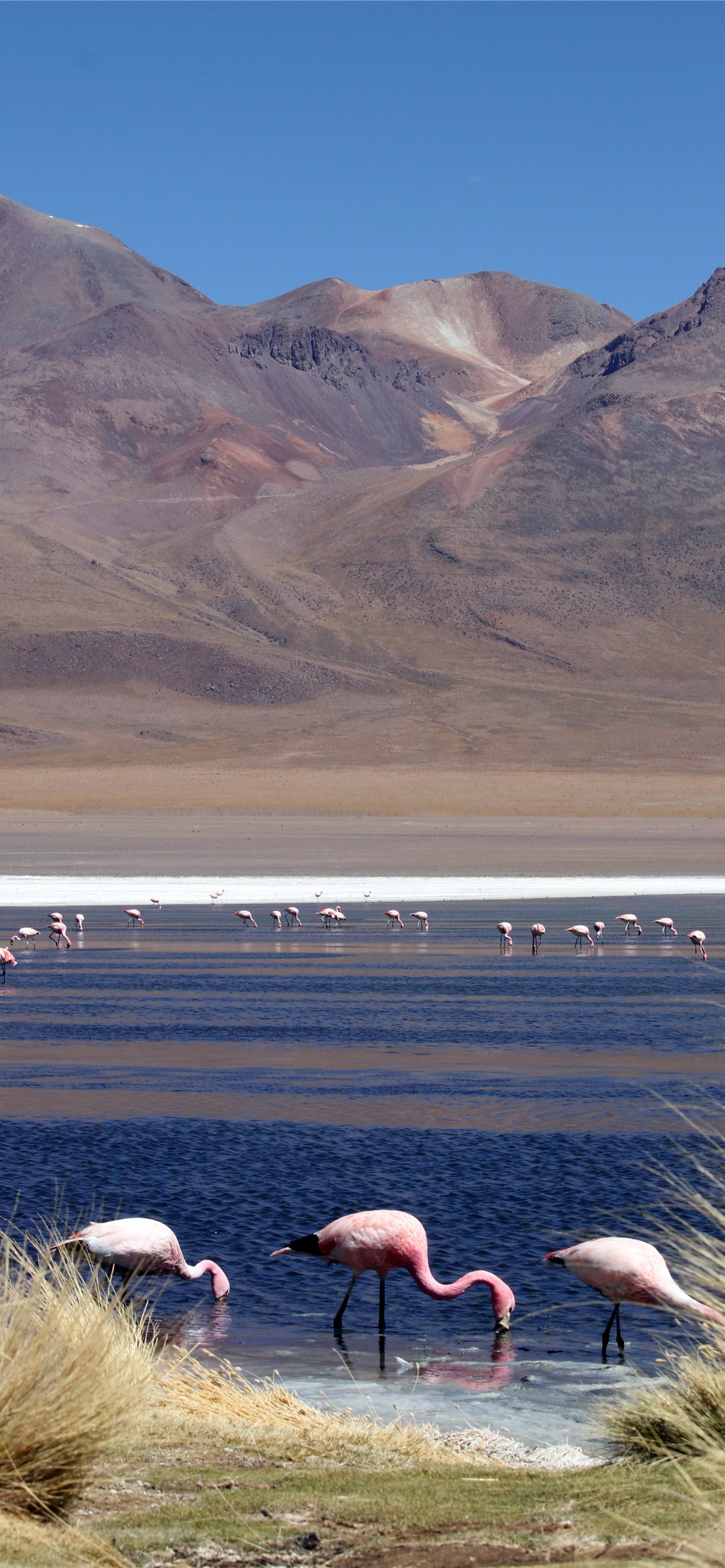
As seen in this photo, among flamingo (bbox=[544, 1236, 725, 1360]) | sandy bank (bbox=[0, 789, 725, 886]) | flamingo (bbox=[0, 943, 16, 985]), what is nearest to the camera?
flamingo (bbox=[544, 1236, 725, 1360])

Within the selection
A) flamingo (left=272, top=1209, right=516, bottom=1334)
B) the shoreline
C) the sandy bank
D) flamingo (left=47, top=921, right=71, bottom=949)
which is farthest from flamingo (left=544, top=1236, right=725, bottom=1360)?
the sandy bank

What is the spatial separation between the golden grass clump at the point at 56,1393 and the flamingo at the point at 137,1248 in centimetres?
173

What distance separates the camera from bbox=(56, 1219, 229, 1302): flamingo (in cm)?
825

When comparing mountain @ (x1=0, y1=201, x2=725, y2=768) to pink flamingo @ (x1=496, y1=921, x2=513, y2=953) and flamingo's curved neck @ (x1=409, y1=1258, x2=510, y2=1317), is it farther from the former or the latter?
flamingo's curved neck @ (x1=409, y1=1258, x2=510, y2=1317)

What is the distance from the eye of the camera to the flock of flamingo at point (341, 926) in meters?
26.5

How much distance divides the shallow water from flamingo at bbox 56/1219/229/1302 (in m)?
0.37

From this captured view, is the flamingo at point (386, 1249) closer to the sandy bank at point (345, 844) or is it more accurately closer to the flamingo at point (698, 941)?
the flamingo at point (698, 941)

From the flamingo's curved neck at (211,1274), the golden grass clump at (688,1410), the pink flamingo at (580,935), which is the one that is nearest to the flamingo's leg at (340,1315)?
the flamingo's curved neck at (211,1274)

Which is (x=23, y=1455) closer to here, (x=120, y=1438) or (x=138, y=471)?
(x=120, y=1438)

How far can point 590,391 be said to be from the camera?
17088 cm

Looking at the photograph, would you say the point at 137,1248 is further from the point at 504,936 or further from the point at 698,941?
the point at 504,936

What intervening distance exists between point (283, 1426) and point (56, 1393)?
1320 mm

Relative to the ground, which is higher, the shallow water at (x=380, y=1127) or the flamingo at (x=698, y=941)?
the flamingo at (x=698, y=941)

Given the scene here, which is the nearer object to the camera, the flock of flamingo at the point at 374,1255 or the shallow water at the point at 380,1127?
the flock of flamingo at the point at 374,1255
